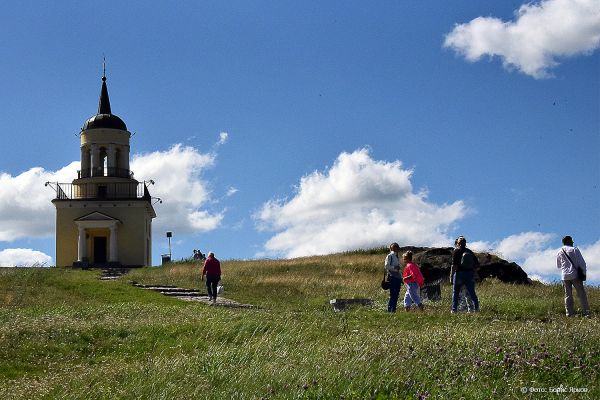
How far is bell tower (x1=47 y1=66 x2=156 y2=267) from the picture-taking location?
197 feet

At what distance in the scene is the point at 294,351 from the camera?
14758 millimetres

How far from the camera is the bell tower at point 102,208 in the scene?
6016cm

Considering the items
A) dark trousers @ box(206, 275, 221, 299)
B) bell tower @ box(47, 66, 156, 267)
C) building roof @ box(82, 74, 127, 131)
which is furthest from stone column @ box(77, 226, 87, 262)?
dark trousers @ box(206, 275, 221, 299)

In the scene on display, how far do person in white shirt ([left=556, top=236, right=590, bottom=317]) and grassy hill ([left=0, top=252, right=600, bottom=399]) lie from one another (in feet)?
1.60

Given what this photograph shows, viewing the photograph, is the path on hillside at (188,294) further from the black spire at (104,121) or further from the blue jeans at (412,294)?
the black spire at (104,121)

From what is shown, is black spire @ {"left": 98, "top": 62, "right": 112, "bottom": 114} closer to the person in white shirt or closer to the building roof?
the building roof

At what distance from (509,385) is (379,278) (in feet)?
93.0

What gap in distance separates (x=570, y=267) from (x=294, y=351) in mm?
8894

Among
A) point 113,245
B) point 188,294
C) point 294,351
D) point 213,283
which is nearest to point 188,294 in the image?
point 188,294

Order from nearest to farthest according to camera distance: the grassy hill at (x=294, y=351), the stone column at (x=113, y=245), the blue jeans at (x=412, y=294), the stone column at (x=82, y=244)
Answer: the grassy hill at (x=294, y=351), the blue jeans at (x=412, y=294), the stone column at (x=82, y=244), the stone column at (x=113, y=245)

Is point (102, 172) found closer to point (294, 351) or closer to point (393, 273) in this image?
point (393, 273)

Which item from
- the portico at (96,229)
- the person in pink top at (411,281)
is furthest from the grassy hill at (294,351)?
the portico at (96,229)

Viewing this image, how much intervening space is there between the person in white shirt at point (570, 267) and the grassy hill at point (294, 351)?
1.60 ft

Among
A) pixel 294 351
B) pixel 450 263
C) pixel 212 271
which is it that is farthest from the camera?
pixel 450 263
